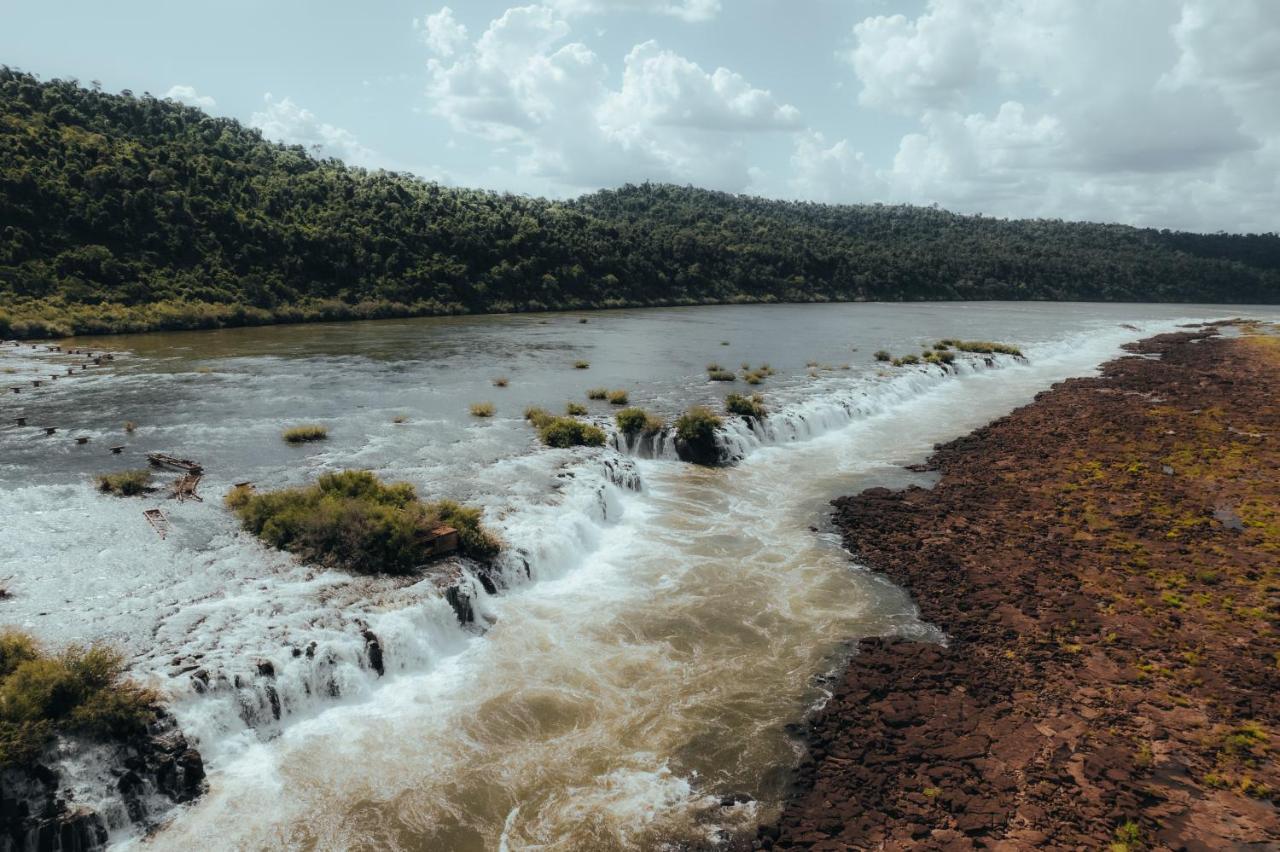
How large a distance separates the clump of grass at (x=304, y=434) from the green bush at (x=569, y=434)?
844 centimetres

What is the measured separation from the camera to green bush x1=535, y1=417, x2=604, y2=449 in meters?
28.6

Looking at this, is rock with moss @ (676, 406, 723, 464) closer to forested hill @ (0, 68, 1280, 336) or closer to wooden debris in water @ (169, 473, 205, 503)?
wooden debris in water @ (169, 473, 205, 503)

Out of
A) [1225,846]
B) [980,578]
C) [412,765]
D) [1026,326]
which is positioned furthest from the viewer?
[1026,326]

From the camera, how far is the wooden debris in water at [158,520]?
741 inches

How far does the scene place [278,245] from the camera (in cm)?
7919

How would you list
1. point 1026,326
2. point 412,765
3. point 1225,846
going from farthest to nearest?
point 1026,326 < point 412,765 < point 1225,846

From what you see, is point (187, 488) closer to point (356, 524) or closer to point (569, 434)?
point (356, 524)

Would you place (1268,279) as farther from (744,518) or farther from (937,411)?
(744,518)

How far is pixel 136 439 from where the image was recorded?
2661 cm

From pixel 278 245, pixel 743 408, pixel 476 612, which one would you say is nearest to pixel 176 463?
pixel 476 612

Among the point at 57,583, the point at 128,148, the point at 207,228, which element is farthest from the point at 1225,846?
the point at 128,148

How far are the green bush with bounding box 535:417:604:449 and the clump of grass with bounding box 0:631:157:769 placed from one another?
57.9ft

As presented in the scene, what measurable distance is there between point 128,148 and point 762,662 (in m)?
99.7

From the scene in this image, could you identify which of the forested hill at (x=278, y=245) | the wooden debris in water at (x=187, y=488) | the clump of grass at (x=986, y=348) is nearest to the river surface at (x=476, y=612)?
the wooden debris in water at (x=187, y=488)
